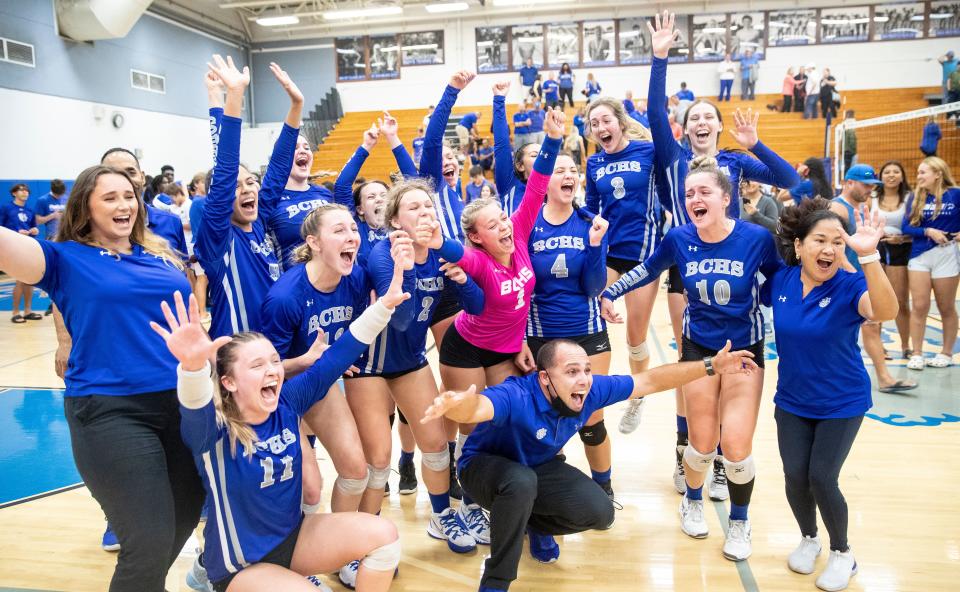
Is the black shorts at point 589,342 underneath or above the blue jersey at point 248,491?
above

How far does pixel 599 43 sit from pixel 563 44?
1229 millimetres

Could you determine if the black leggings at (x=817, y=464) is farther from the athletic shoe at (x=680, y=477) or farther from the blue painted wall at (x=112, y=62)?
the blue painted wall at (x=112, y=62)

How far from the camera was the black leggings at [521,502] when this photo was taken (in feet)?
9.84

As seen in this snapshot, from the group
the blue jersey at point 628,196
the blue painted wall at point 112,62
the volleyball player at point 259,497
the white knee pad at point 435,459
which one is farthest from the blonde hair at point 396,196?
the blue painted wall at point 112,62

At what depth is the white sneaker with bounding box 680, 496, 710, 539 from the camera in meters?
3.71

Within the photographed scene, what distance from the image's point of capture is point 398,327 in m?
3.34

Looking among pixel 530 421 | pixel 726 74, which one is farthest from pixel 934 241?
pixel 726 74

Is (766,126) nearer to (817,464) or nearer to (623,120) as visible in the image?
(623,120)

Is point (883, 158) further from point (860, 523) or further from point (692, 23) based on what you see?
point (860, 523)

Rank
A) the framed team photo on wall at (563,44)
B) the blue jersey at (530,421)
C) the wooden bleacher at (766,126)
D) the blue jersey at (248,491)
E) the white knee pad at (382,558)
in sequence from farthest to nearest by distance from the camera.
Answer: the framed team photo on wall at (563,44) → the wooden bleacher at (766,126) → the blue jersey at (530,421) → the white knee pad at (382,558) → the blue jersey at (248,491)

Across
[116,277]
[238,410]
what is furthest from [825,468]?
[116,277]

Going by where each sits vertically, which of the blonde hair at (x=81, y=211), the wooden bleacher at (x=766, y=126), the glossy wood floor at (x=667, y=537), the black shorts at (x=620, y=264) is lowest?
the glossy wood floor at (x=667, y=537)

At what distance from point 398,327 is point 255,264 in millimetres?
845

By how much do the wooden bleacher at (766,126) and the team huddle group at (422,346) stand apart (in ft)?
52.6
